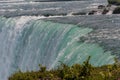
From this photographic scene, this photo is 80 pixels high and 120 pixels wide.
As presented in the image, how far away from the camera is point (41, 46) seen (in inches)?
1188

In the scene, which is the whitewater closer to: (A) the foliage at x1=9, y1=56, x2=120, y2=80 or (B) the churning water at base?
(B) the churning water at base

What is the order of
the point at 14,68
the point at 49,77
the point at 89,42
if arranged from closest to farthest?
the point at 49,77 → the point at 89,42 → the point at 14,68

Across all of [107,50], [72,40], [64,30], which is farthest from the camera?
[64,30]

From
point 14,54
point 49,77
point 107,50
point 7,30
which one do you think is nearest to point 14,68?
point 14,54

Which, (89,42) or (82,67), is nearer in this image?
(82,67)

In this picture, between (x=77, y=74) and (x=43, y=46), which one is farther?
(x=43, y=46)

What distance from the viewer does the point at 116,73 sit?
11273 millimetres

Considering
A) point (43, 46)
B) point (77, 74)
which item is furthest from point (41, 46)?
point (77, 74)

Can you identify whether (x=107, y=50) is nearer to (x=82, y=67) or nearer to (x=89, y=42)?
(x=89, y=42)

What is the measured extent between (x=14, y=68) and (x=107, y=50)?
14542 millimetres

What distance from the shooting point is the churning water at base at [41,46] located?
21484 mm

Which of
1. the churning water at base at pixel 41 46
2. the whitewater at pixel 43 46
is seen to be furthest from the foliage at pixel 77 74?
the churning water at base at pixel 41 46

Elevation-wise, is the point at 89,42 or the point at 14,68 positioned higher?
the point at 89,42

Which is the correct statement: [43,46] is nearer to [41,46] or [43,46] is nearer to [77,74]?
[41,46]
